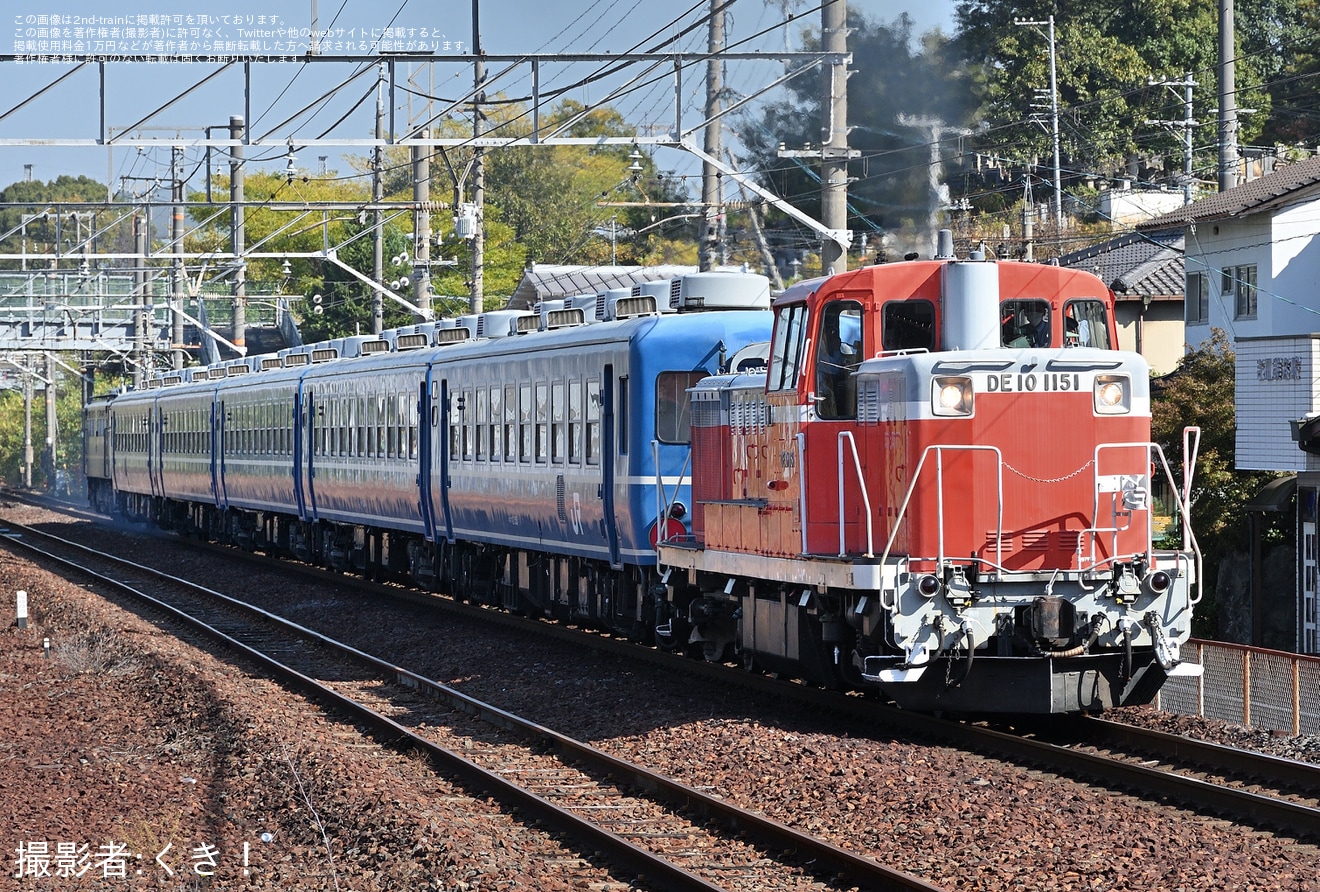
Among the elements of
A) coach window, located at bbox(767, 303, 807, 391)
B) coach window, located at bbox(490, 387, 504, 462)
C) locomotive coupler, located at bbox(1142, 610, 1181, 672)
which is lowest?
locomotive coupler, located at bbox(1142, 610, 1181, 672)

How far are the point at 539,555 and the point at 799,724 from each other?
8.23m

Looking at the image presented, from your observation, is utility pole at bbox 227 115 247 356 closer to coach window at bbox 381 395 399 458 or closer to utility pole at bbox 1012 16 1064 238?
coach window at bbox 381 395 399 458

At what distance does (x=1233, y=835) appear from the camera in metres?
9.08

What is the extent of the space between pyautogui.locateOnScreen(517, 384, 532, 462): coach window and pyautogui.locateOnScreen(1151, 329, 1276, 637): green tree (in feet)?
28.9

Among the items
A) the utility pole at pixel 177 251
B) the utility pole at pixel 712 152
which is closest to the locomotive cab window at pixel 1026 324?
the utility pole at pixel 712 152

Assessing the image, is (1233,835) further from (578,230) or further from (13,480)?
(13,480)

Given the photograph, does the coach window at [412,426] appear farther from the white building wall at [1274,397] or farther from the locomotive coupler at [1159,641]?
the locomotive coupler at [1159,641]

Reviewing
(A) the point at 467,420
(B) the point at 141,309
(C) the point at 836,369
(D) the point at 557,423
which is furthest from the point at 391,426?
(B) the point at 141,309

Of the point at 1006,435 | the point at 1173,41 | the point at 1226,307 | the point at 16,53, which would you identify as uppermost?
the point at 1173,41

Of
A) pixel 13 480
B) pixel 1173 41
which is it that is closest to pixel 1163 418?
pixel 1173 41

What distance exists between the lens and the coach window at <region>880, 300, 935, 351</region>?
39.3 ft

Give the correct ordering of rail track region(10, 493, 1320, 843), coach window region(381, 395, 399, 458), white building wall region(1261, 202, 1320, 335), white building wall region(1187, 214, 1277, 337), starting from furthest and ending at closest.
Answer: white building wall region(1187, 214, 1277, 337), white building wall region(1261, 202, 1320, 335), coach window region(381, 395, 399, 458), rail track region(10, 493, 1320, 843)

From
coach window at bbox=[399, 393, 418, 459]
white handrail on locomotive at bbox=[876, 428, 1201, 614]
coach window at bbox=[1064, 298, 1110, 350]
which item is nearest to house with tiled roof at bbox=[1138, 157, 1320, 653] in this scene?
coach window at bbox=[399, 393, 418, 459]

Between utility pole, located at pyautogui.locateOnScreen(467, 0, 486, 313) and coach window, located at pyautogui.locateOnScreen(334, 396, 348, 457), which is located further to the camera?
coach window, located at pyautogui.locateOnScreen(334, 396, 348, 457)
